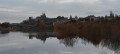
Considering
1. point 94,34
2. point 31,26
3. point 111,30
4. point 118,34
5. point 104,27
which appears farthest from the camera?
point 31,26

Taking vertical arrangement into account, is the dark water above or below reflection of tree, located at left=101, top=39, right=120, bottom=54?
below

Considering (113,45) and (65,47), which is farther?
(65,47)

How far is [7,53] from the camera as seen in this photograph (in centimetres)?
2445

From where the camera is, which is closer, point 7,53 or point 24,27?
point 7,53

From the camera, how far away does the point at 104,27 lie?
3925 cm

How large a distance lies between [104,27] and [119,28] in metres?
5.47

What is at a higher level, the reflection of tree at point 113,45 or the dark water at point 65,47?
the reflection of tree at point 113,45

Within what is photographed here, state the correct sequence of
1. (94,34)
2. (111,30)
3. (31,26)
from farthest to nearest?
(31,26)
(94,34)
(111,30)

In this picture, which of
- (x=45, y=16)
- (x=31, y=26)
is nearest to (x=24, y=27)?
(x=31, y=26)

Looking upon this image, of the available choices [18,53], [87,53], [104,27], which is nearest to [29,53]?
[18,53]

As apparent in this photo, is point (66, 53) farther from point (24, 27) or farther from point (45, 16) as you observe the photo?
point (45, 16)

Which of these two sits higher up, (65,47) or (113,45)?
(113,45)

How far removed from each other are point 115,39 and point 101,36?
6665mm

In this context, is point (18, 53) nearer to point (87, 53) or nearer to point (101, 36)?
point (87, 53)
